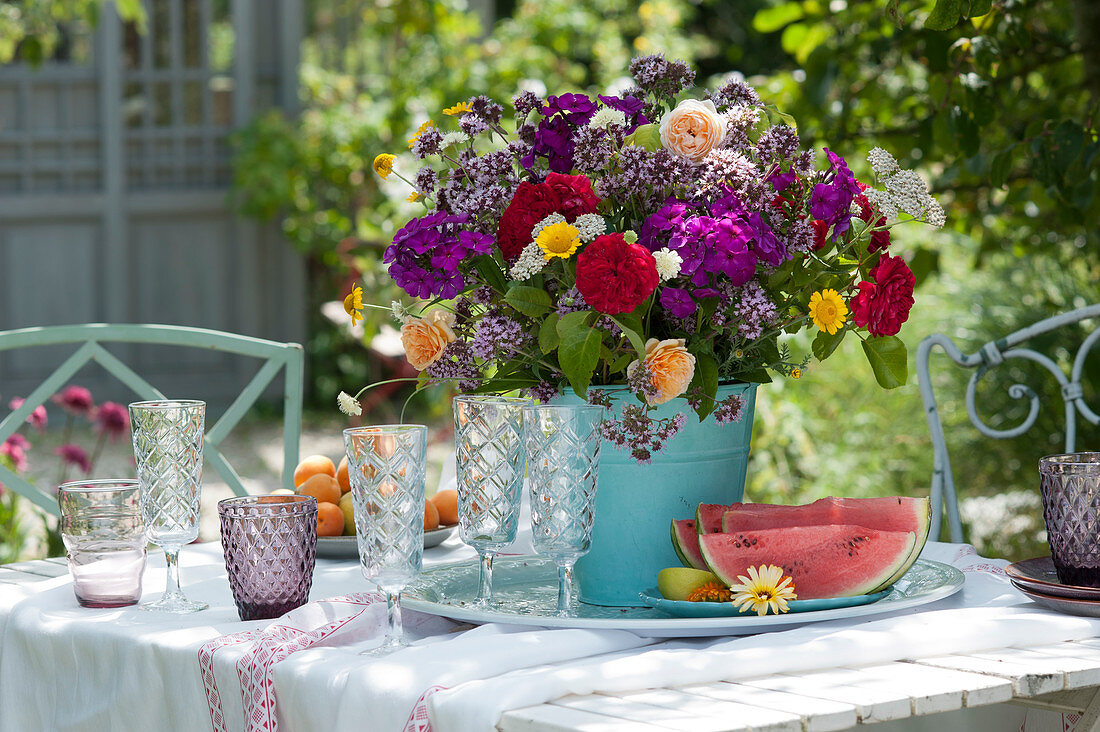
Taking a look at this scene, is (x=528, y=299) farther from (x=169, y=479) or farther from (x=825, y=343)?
(x=169, y=479)

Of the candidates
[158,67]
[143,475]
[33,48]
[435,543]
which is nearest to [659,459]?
[435,543]

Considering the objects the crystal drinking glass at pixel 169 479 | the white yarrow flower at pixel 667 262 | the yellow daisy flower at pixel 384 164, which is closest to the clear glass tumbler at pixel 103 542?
the crystal drinking glass at pixel 169 479

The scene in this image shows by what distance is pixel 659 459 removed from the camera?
1604mm

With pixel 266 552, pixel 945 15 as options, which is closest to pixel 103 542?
pixel 266 552

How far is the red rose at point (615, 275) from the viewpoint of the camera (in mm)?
1415

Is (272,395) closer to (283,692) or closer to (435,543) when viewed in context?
(435,543)

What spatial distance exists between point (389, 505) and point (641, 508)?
0.38 metres

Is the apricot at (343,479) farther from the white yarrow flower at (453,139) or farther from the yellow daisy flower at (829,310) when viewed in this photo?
the yellow daisy flower at (829,310)

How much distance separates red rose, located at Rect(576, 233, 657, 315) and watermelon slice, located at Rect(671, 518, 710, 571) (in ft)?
1.00

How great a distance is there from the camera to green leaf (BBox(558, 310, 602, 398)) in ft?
4.81

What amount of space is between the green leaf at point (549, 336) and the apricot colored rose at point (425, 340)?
0.18 metres

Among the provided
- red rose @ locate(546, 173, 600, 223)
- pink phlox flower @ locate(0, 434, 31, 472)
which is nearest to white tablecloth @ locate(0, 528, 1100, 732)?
red rose @ locate(546, 173, 600, 223)

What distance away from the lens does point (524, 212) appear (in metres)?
1.53

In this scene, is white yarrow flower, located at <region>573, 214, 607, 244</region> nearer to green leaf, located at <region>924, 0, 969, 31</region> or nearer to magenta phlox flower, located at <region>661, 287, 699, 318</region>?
magenta phlox flower, located at <region>661, 287, 699, 318</region>
